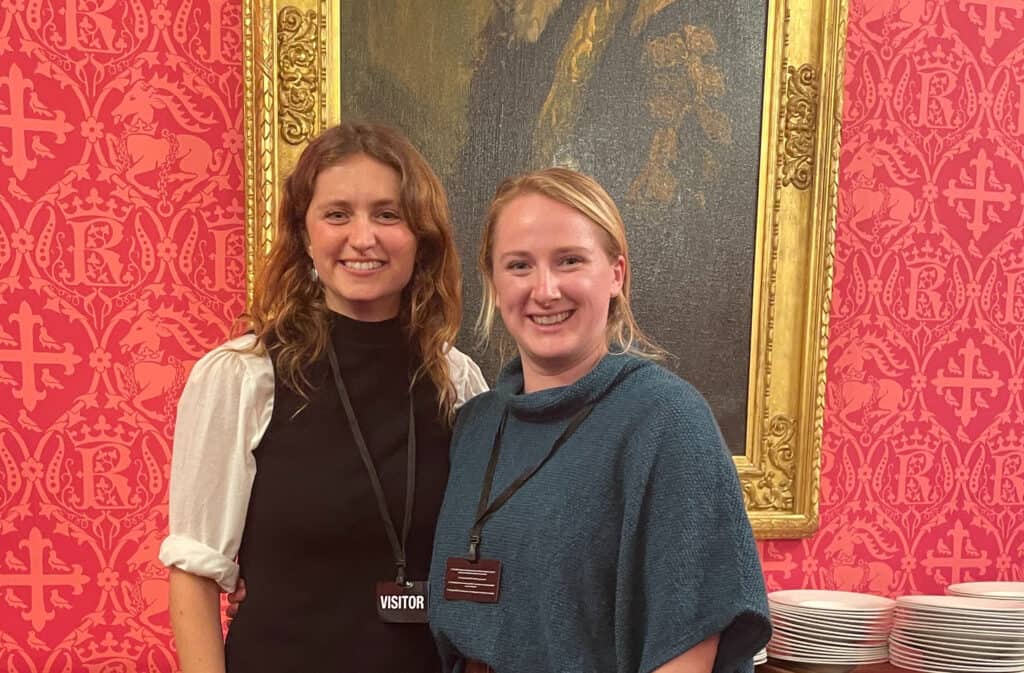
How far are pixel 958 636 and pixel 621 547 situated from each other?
1531 mm

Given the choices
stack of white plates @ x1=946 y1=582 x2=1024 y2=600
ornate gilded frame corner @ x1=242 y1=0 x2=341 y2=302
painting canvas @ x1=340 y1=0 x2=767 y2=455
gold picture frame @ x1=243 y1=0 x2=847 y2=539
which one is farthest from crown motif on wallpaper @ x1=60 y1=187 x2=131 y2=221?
stack of white plates @ x1=946 y1=582 x2=1024 y2=600

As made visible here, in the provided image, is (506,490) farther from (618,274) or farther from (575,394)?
(618,274)

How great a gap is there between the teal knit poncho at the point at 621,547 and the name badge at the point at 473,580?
0.04ft

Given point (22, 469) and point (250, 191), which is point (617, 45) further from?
point (22, 469)

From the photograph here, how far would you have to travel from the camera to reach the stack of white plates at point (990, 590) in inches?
98.3

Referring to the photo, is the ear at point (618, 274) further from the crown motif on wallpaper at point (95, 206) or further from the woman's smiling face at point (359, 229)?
the crown motif on wallpaper at point (95, 206)

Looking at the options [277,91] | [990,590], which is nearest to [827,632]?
[990,590]

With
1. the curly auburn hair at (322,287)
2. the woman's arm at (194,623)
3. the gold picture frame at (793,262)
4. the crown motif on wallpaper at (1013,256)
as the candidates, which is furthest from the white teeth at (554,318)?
the crown motif on wallpaper at (1013,256)

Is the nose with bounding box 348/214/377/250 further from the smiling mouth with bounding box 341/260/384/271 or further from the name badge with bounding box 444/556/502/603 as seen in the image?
the name badge with bounding box 444/556/502/603

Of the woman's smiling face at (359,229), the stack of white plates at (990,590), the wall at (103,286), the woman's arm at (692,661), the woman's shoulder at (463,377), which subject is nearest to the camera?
the woman's arm at (692,661)

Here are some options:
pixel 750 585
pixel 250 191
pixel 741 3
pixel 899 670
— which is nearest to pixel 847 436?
pixel 899 670

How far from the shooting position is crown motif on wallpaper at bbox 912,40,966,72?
2.64 metres

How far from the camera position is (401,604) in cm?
153

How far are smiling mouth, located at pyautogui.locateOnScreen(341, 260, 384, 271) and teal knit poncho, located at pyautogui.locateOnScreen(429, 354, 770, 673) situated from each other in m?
0.42
